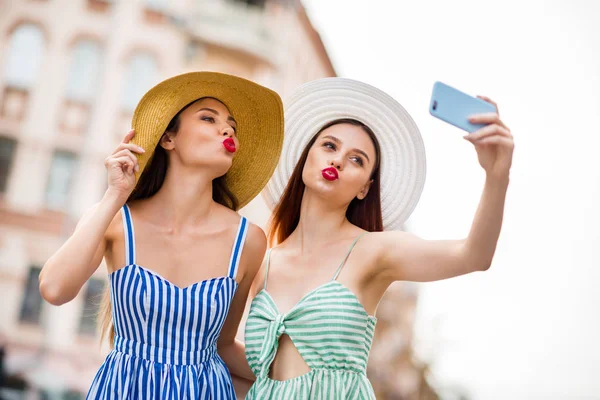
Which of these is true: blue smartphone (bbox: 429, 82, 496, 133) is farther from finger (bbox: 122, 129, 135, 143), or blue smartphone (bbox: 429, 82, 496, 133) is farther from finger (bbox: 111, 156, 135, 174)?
finger (bbox: 122, 129, 135, 143)

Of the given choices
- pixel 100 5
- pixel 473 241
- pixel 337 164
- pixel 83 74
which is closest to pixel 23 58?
pixel 83 74

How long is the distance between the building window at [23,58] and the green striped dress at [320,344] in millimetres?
13265

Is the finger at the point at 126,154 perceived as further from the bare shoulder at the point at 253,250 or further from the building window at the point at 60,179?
the building window at the point at 60,179

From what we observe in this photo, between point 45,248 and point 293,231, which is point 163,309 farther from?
point 45,248

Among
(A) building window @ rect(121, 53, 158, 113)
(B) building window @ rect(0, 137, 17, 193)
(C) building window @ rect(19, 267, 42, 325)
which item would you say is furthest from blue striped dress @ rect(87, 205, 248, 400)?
(B) building window @ rect(0, 137, 17, 193)

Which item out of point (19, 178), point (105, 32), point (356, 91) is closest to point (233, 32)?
point (105, 32)

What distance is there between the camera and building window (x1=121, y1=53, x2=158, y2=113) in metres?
14.2

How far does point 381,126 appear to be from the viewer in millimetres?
2533

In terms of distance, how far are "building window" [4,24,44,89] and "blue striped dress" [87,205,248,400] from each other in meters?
13.1

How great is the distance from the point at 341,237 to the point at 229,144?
1.63ft

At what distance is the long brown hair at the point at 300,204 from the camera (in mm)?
A: 2531

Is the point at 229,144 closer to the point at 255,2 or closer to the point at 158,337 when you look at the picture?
the point at 158,337

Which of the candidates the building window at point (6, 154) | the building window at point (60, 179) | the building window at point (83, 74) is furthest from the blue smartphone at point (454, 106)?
the building window at point (6, 154)

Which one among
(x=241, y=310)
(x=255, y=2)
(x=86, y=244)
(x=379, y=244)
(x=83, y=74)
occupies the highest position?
(x=255, y=2)
